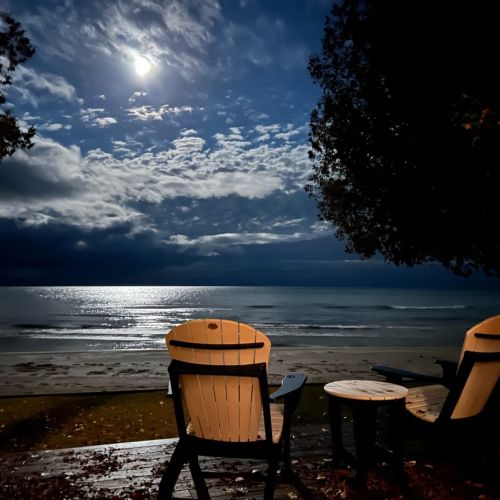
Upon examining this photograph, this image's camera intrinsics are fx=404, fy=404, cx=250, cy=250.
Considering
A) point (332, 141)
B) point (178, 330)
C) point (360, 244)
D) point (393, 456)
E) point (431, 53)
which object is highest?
point (431, 53)

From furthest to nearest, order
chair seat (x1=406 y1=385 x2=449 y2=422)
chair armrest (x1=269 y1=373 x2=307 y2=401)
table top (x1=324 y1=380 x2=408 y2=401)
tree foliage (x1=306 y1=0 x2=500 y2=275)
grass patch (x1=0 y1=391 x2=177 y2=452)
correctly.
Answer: tree foliage (x1=306 y1=0 x2=500 y2=275) → grass patch (x1=0 y1=391 x2=177 y2=452) → chair seat (x1=406 y1=385 x2=449 y2=422) → table top (x1=324 y1=380 x2=408 y2=401) → chair armrest (x1=269 y1=373 x2=307 y2=401)

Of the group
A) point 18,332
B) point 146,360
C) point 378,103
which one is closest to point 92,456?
point 146,360

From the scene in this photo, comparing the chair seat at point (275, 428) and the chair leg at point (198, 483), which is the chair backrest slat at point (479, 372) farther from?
the chair leg at point (198, 483)

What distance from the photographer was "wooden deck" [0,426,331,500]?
319cm

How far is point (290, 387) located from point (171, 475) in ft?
3.42

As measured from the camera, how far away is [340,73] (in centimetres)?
1059

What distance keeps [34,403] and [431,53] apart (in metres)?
9.77

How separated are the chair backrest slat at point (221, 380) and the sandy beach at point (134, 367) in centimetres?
540

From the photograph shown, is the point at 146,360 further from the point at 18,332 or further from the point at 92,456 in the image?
the point at 18,332

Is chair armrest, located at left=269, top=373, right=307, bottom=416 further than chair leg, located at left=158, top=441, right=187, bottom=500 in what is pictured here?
Yes

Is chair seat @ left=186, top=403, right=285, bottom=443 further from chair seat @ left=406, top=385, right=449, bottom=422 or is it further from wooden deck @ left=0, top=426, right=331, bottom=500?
chair seat @ left=406, top=385, right=449, bottom=422

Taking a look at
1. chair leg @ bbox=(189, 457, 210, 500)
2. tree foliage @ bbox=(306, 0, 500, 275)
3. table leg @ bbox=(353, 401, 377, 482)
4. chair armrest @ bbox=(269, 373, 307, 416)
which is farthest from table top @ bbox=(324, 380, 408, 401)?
tree foliage @ bbox=(306, 0, 500, 275)

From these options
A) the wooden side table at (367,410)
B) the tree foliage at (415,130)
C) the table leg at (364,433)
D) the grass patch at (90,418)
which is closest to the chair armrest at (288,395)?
the wooden side table at (367,410)

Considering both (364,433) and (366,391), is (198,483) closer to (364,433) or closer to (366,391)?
(364,433)
